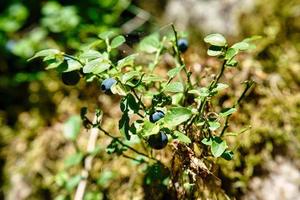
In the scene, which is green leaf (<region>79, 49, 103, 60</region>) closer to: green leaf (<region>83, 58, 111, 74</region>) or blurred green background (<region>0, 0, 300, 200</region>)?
green leaf (<region>83, 58, 111, 74</region>)

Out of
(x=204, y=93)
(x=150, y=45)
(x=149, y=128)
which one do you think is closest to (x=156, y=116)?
(x=149, y=128)

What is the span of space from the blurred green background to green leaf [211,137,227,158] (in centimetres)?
39

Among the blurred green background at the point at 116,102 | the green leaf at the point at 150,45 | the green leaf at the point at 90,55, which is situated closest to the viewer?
the green leaf at the point at 90,55

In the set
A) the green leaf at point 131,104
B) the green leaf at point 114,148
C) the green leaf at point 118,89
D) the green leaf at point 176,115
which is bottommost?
the green leaf at point 114,148

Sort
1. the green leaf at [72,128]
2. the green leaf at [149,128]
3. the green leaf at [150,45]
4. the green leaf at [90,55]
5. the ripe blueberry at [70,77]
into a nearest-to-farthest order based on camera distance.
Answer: the green leaf at [149,128], the green leaf at [90,55], the ripe blueberry at [70,77], the green leaf at [150,45], the green leaf at [72,128]

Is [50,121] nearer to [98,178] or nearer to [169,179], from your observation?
[98,178]

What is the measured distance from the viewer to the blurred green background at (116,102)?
176cm

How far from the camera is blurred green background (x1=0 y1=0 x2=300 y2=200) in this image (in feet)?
5.79

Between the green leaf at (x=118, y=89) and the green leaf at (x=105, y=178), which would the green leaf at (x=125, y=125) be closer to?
the green leaf at (x=118, y=89)

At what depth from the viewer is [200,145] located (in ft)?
4.24

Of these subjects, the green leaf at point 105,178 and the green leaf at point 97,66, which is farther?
the green leaf at point 105,178

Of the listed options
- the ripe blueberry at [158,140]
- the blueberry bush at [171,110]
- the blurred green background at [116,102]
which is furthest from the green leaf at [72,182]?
the ripe blueberry at [158,140]

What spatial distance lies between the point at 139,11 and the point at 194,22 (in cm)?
40

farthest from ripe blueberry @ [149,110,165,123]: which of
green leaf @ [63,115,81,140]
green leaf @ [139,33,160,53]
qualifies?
green leaf @ [63,115,81,140]
